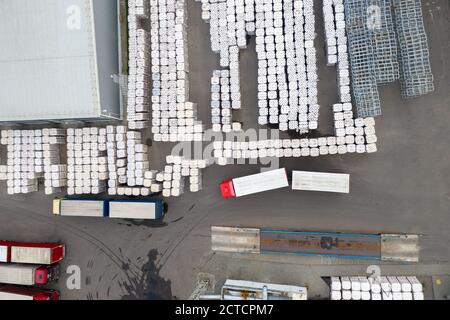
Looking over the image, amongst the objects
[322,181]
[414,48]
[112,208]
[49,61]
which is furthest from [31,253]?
[414,48]

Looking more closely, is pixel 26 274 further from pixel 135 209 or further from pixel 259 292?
pixel 259 292

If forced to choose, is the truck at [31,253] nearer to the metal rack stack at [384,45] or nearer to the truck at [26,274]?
the truck at [26,274]

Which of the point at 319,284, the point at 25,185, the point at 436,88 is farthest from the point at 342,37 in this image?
the point at 25,185

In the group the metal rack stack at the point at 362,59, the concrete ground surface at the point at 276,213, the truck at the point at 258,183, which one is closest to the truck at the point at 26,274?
the concrete ground surface at the point at 276,213

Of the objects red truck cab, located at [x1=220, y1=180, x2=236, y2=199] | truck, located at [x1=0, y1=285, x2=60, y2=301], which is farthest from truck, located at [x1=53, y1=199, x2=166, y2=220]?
truck, located at [x1=0, y1=285, x2=60, y2=301]

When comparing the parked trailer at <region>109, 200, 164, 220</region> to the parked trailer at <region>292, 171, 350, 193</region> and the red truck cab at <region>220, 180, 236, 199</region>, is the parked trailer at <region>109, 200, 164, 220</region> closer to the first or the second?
the red truck cab at <region>220, 180, 236, 199</region>
